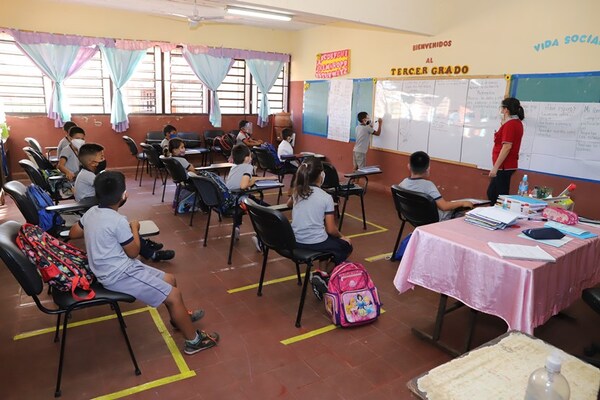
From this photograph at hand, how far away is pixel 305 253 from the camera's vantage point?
9.70ft

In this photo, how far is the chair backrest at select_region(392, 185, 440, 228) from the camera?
3.41 metres

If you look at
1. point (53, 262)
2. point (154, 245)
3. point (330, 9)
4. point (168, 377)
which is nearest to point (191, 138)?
point (330, 9)

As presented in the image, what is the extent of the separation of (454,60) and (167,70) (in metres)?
5.56

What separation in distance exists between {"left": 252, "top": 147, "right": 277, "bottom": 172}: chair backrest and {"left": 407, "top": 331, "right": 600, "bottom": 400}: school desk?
5108 mm

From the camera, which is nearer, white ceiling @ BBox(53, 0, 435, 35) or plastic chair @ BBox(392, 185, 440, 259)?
plastic chair @ BBox(392, 185, 440, 259)

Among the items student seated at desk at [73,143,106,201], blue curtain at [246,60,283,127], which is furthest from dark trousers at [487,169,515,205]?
blue curtain at [246,60,283,127]

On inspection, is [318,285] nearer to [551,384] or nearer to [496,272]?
[496,272]

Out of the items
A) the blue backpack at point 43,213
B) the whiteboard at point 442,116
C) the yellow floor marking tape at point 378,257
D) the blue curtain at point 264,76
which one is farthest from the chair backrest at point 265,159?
the blue curtain at point 264,76

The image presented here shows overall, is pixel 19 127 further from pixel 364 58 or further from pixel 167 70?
pixel 364 58

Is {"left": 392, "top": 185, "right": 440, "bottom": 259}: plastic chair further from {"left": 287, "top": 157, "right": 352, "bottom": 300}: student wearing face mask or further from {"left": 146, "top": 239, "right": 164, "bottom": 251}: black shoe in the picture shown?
{"left": 146, "top": 239, "right": 164, "bottom": 251}: black shoe

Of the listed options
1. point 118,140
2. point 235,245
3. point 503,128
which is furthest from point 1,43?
point 503,128

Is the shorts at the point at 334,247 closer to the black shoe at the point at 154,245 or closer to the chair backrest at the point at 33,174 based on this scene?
the black shoe at the point at 154,245

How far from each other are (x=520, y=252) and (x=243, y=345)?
1718mm

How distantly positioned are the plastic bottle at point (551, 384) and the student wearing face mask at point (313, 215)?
2.00 meters
